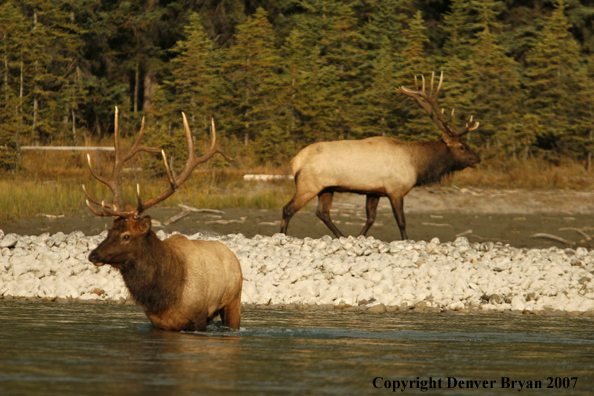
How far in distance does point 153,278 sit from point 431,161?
30.3 ft

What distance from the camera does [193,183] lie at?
1859 cm

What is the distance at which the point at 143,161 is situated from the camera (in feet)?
64.2

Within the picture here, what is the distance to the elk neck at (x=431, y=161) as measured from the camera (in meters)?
15.1

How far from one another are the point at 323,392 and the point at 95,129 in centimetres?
2843

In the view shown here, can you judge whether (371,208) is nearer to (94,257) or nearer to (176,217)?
(176,217)

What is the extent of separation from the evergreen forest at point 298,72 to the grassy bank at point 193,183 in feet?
2.75

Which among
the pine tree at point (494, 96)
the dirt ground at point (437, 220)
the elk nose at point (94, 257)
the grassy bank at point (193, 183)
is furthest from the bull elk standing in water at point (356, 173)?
the pine tree at point (494, 96)

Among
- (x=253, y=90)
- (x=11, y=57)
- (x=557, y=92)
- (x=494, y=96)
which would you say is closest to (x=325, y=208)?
(x=494, y=96)

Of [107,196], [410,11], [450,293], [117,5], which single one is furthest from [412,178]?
[117,5]

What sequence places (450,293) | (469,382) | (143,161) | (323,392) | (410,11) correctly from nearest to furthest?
(323,392) < (469,382) < (450,293) < (143,161) < (410,11)

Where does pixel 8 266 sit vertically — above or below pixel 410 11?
below

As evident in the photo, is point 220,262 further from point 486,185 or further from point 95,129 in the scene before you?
point 95,129

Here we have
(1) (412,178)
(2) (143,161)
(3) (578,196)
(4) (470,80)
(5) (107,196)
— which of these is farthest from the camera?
(4) (470,80)

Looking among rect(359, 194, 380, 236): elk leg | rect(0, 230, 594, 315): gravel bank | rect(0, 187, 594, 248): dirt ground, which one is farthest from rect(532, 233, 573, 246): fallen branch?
rect(359, 194, 380, 236): elk leg
